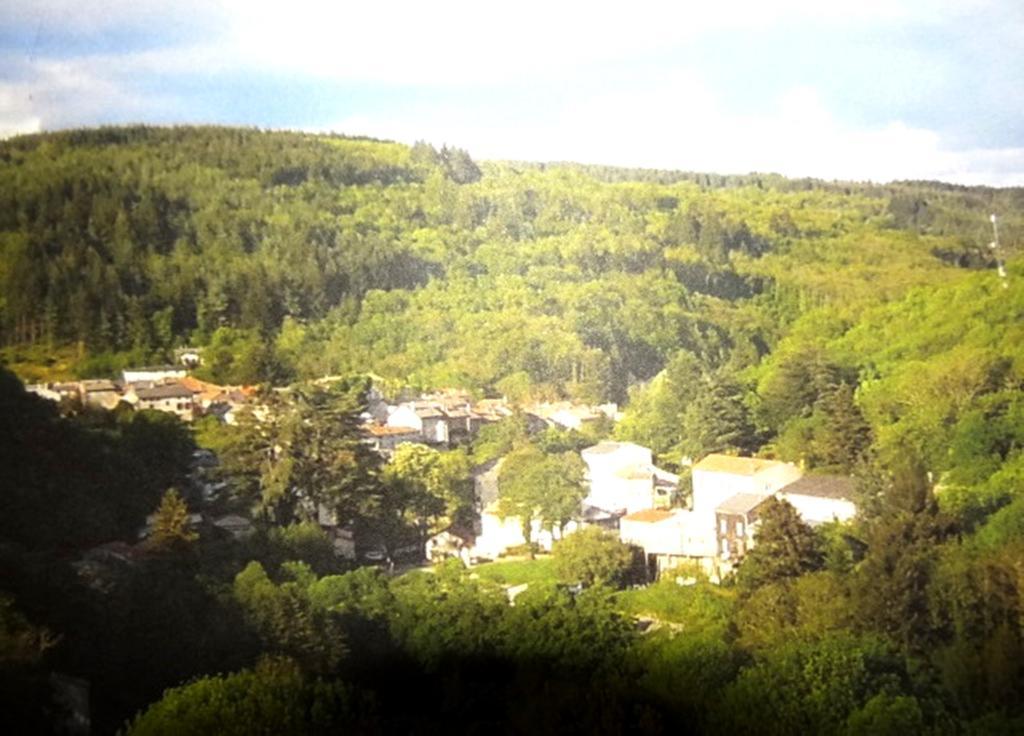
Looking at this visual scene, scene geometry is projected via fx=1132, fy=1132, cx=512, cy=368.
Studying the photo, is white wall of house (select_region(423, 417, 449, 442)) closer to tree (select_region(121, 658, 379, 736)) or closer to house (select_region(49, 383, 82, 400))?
tree (select_region(121, 658, 379, 736))

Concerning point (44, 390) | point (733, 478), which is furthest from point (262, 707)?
point (733, 478)

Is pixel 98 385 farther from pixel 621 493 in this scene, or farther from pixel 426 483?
pixel 621 493

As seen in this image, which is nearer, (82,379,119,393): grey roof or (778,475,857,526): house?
(82,379,119,393): grey roof

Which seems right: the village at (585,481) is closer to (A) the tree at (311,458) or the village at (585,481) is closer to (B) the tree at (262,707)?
(A) the tree at (311,458)

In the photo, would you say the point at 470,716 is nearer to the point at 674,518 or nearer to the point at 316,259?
the point at 674,518

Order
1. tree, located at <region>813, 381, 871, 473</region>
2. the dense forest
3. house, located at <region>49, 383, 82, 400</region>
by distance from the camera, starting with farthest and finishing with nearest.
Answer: tree, located at <region>813, 381, 871, 473</region>
house, located at <region>49, 383, 82, 400</region>
the dense forest

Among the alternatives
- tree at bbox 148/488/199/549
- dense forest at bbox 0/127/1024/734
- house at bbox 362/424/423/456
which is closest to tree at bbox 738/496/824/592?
dense forest at bbox 0/127/1024/734

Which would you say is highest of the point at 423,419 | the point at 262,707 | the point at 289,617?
the point at 423,419
